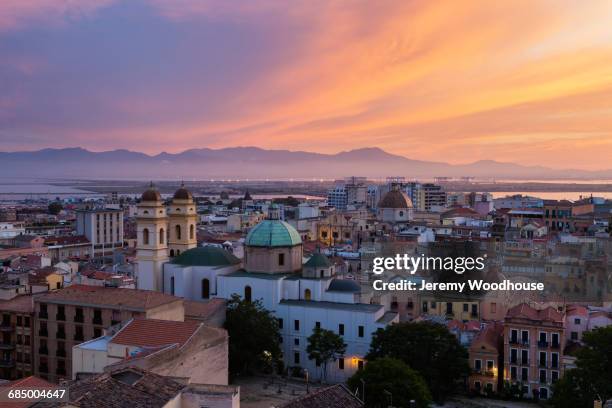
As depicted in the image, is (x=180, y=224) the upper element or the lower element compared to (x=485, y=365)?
upper

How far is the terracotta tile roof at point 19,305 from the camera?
30109 mm

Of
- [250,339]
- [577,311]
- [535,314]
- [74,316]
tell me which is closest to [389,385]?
[250,339]

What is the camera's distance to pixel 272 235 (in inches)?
1394

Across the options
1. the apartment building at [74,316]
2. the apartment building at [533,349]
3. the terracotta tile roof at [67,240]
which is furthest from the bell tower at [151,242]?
the terracotta tile roof at [67,240]

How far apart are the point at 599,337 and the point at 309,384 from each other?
517 inches

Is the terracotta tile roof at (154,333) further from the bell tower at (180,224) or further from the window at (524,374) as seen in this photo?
the bell tower at (180,224)

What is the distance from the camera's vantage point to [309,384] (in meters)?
30.9

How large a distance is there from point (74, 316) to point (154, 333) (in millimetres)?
8216

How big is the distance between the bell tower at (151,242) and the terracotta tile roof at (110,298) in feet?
22.3

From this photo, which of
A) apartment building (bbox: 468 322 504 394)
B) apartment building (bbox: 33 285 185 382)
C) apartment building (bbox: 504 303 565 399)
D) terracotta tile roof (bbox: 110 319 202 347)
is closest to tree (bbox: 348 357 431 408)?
terracotta tile roof (bbox: 110 319 202 347)

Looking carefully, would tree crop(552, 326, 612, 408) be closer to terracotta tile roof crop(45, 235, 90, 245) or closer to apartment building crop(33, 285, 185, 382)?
apartment building crop(33, 285, 185, 382)

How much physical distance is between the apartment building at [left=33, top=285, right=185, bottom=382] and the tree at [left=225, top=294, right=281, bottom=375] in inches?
114

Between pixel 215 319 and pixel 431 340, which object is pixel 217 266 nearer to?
pixel 215 319

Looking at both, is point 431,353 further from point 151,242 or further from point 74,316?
point 151,242
